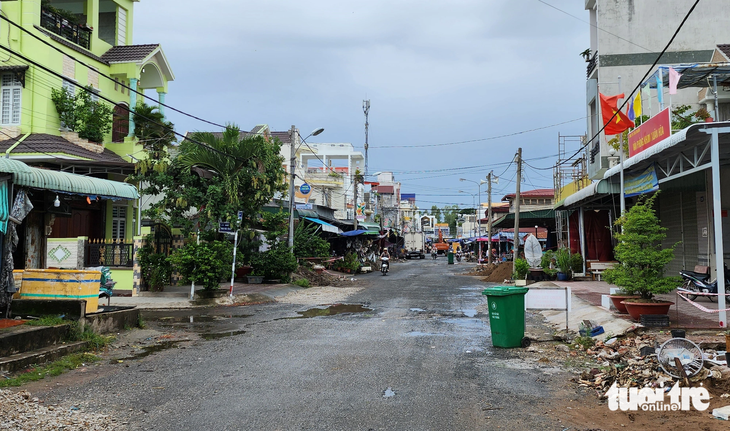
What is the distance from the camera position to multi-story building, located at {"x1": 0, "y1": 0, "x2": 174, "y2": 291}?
19.9m

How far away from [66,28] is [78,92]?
2591 millimetres

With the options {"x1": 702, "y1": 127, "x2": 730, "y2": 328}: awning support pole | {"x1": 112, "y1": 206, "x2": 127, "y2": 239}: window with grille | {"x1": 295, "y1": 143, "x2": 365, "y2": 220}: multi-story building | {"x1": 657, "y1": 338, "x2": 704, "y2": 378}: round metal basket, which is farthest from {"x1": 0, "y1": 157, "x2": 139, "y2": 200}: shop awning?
{"x1": 295, "y1": 143, "x2": 365, "y2": 220}: multi-story building

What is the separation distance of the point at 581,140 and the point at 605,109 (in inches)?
619

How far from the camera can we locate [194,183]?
68.9ft

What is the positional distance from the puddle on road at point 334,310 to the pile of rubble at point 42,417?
909 cm

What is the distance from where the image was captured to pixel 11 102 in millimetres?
21438

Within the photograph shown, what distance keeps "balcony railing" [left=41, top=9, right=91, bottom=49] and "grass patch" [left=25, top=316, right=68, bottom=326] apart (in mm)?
16550

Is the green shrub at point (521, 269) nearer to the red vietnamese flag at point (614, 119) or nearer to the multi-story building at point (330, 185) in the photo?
the red vietnamese flag at point (614, 119)

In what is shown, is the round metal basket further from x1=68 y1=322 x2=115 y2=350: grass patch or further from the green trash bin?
x1=68 y1=322 x2=115 y2=350: grass patch

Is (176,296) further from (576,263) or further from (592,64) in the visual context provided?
(592,64)

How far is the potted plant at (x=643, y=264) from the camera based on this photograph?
10930 millimetres

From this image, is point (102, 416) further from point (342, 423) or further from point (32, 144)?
point (32, 144)

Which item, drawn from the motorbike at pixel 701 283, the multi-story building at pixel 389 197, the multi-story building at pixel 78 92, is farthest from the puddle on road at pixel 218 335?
the multi-story building at pixel 389 197

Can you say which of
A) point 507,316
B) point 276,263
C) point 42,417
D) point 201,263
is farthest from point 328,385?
point 276,263
